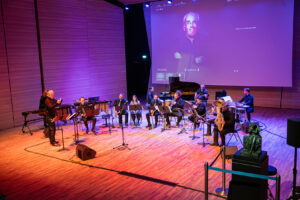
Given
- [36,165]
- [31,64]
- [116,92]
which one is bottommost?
[36,165]

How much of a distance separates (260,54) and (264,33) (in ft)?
2.86

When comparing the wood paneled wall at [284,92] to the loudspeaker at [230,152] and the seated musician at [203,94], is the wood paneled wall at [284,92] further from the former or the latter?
the loudspeaker at [230,152]

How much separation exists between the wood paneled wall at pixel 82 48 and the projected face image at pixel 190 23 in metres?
3.43

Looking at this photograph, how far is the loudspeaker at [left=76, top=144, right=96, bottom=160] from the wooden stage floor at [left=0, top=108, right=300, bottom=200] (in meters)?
0.14

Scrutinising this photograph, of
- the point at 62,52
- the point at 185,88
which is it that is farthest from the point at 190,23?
the point at 62,52

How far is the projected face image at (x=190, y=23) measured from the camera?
1369cm

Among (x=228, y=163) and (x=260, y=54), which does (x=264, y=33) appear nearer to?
(x=260, y=54)

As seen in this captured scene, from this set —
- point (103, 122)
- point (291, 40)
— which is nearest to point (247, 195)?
point (103, 122)

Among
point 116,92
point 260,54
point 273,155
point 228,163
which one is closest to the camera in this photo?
point 228,163

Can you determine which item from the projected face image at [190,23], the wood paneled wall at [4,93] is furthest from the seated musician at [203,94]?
the wood paneled wall at [4,93]

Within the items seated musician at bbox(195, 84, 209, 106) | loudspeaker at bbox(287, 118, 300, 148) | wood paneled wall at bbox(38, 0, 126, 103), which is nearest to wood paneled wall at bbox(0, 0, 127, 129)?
wood paneled wall at bbox(38, 0, 126, 103)

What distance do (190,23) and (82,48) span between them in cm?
519

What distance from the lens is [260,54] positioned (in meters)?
12.3

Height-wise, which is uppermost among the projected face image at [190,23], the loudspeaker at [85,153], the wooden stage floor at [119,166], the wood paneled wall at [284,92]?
the projected face image at [190,23]
